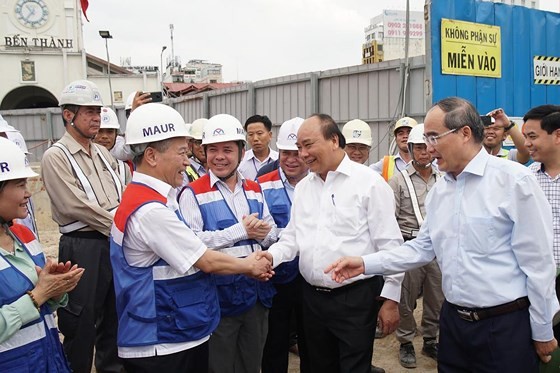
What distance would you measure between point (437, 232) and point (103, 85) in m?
30.6

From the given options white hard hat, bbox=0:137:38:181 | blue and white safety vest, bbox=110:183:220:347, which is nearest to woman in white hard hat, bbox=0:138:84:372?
white hard hat, bbox=0:137:38:181

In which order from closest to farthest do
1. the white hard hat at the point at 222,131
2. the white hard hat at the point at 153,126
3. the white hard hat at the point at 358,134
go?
the white hard hat at the point at 153,126 → the white hard hat at the point at 222,131 → the white hard hat at the point at 358,134

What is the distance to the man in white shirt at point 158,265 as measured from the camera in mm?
2457

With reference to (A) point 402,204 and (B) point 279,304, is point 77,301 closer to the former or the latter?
(B) point 279,304

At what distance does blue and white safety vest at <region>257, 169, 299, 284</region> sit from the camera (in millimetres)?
3770

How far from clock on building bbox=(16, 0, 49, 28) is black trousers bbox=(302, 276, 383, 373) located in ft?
108

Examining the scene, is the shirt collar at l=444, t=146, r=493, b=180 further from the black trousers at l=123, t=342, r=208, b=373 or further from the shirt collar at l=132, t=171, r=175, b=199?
the black trousers at l=123, t=342, r=208, b=373

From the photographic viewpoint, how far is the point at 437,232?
2709mm

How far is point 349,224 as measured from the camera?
303 cm

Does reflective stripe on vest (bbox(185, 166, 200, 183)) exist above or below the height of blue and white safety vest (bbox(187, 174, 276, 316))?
above

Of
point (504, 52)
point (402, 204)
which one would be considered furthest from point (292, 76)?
point (402, 204)

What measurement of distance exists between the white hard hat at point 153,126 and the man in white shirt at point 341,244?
0.88 metres

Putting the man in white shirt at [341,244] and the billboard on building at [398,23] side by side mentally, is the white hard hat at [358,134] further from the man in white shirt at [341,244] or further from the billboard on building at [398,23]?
the billboard on building at [398,23]

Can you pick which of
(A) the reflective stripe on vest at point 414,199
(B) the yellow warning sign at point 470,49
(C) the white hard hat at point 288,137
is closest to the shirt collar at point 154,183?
(C) the white hard hat at point 288,137
